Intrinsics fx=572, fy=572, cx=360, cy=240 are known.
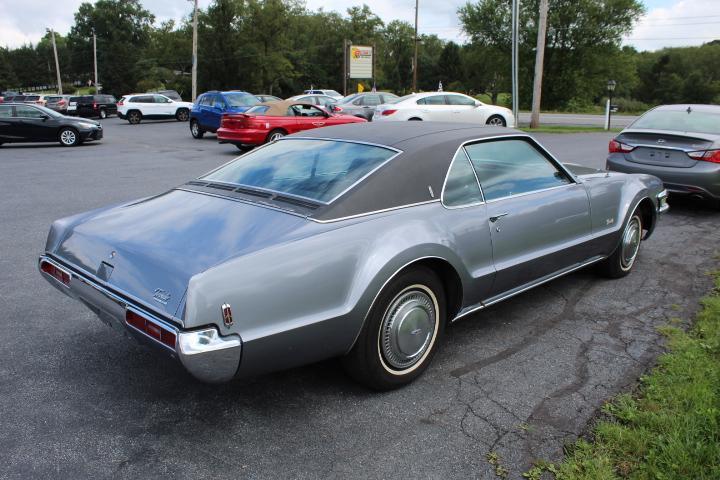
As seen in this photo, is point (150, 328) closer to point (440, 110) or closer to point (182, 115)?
point (440, 110)

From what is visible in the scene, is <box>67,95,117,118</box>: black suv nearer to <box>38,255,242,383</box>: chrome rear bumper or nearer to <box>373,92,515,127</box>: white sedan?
<box>373,92,515,127</box>: white sedan

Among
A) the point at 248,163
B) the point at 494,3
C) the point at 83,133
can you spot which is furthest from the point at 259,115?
the point at 494,3

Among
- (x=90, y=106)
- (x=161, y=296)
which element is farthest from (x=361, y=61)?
(x=161, y=296)

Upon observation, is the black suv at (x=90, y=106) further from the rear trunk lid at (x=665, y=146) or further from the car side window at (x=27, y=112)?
the rear trunk lid at (x=665, y=146)

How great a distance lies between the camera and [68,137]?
57.4ft

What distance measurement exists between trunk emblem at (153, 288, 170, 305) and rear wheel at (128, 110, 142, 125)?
1205 inches

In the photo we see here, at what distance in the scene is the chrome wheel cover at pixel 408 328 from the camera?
301 centimetres

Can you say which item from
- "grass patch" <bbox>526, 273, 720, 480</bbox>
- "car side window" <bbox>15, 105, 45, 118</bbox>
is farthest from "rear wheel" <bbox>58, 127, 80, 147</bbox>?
"grass patch" <bbox>526, 273, 720, 480</bbox>

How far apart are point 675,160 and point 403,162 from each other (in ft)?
18.9

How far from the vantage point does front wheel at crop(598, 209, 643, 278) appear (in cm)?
489

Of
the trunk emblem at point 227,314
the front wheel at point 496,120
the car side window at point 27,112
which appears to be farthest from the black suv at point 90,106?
the trunk emblem at point 227,314

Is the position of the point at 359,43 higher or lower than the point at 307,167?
higher

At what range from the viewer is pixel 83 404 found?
9.59 ft

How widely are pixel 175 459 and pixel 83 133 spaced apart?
17440 mm
